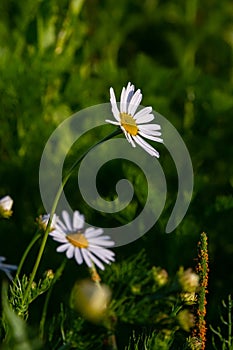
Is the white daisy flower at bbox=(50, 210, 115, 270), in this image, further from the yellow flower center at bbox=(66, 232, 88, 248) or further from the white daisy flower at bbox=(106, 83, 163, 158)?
the white daisy flower at bbox=(106, 83, 163, 158)

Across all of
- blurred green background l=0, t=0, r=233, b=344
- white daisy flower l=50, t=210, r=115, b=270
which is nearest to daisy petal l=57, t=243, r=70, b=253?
white daisy flower l=50, t=210, r=115, b=270

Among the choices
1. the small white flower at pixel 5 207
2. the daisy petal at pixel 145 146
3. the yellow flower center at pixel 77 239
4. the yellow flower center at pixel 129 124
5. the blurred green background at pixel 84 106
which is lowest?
the small white flower at pixel 5 207

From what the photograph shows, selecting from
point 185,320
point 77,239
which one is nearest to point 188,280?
point 185,320

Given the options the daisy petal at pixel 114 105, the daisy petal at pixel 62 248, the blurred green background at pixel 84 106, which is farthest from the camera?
the blurred green background at pixel 84 106

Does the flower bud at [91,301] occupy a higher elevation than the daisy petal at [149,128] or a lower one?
lower

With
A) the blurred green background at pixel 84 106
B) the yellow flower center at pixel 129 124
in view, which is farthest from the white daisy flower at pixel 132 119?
the blurred green background at pixel 84 106

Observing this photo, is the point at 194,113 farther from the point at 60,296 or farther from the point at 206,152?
the point at 60,296

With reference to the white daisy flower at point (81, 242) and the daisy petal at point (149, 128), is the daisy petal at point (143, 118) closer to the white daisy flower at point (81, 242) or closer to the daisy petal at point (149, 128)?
the daisy petal at point (149, 128)
